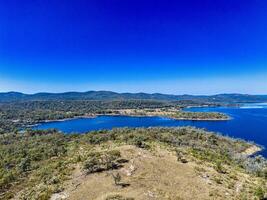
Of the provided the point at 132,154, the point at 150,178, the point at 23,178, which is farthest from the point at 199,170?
the point at 23,178

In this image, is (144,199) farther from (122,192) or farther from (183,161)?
(183,161)

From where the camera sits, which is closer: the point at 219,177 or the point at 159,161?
the point at 219,177

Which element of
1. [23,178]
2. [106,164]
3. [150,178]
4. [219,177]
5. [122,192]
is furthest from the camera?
[23,178]

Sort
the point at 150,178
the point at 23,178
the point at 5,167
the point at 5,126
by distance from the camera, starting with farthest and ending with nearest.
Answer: the point at 5,126, the point at 5,167, the point at 23,178, the point at 150,178

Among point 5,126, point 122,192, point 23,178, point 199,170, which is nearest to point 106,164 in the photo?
point 122,192

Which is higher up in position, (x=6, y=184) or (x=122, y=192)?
(x=122, y=192)

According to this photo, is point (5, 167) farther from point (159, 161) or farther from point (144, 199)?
point (144, 199)
